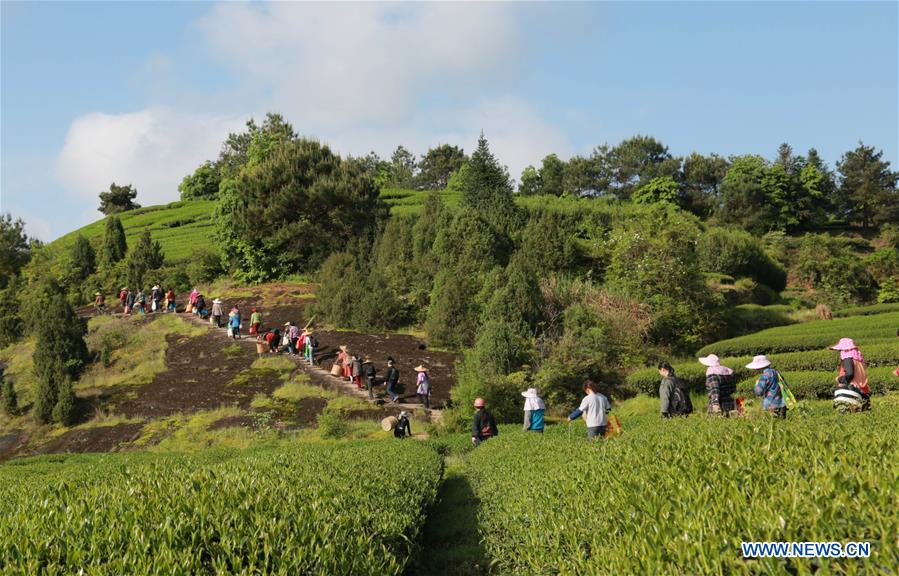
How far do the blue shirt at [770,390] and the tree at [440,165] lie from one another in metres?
84.6

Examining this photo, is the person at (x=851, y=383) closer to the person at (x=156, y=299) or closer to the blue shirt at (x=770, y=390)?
the blue shirt at (x=770, y=390)

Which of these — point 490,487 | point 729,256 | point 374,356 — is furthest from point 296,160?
point 490,487

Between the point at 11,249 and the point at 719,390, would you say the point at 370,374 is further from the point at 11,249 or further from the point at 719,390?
the point at 11,249

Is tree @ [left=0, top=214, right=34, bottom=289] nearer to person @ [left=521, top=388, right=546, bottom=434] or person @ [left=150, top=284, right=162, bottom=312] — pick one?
person @ [left=150, top=284, right=162, bottom=312]

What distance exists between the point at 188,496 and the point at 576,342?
17.5 m

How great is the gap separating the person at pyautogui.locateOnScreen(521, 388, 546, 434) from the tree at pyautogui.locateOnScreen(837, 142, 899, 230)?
2444 inches

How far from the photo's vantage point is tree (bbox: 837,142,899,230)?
6247cm

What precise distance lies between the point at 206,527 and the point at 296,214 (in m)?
34.9

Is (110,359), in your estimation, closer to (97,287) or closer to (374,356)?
(374,356)

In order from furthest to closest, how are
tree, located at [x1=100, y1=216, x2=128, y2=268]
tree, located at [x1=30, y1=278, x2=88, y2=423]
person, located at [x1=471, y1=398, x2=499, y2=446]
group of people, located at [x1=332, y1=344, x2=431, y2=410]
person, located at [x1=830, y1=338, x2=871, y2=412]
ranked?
tree, located at [x1=100, y1=216, x2=128, y2=268]
tree, located at [x1=30, y1=278, x2=88, y2=423]
group of people, located at [x1=332, y1=344, x2=431, y2=410]
person, located at [x1=471, y1=398, x2=499, y2=446]
person, located at [x1=830, y1=338, x2=871, y2=412]

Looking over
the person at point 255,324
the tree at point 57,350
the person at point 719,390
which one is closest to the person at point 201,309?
the tree at point 57,350

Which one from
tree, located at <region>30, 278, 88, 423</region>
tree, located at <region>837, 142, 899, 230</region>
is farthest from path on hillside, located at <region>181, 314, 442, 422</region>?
tree, located at <region>837, 142, 899, 230</region>

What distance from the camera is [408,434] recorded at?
18359 mm

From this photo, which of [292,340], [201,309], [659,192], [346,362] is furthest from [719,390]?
[659,192]
